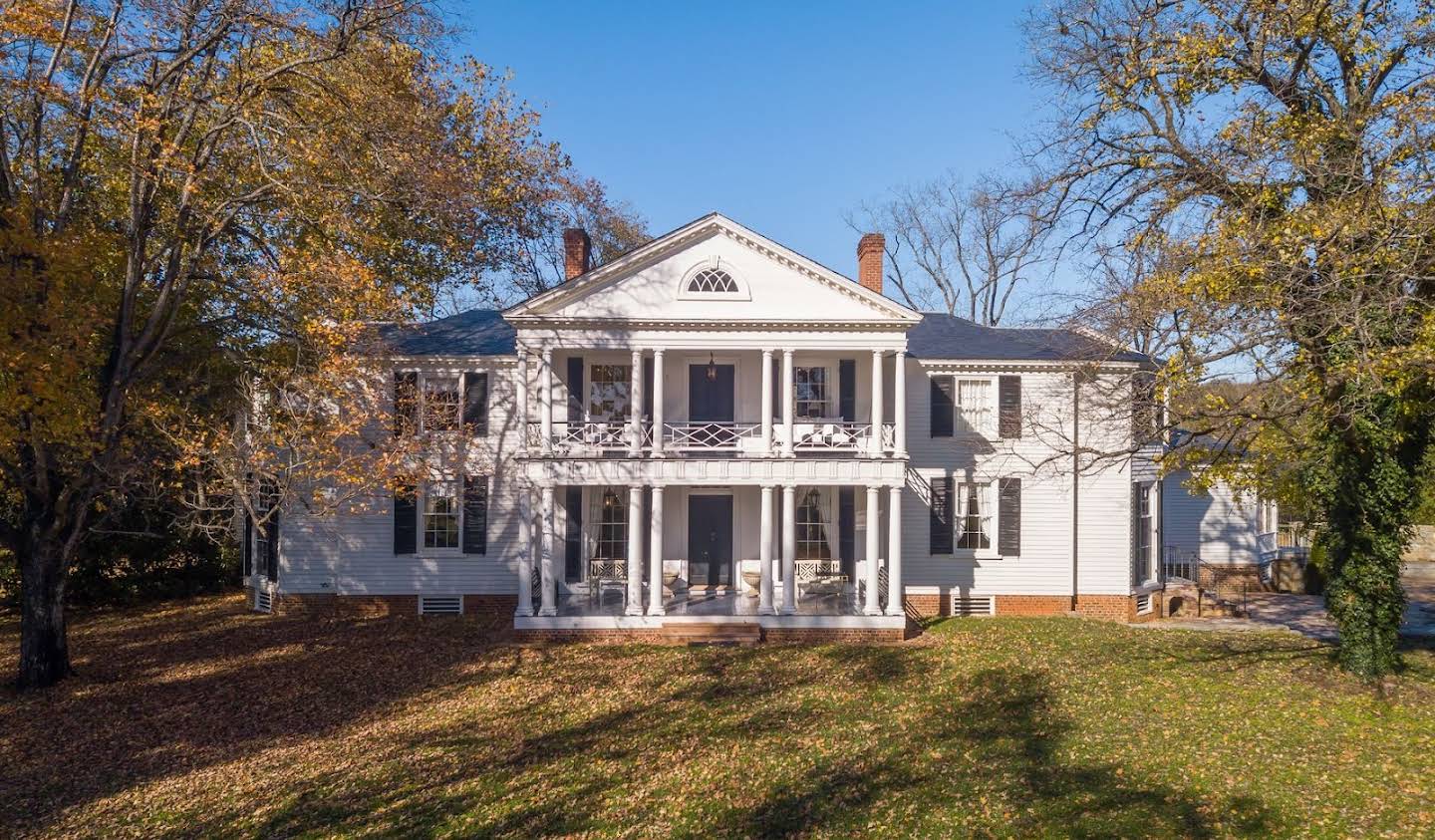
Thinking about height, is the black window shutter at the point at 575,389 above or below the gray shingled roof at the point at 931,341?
below

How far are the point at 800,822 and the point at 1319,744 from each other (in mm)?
7471

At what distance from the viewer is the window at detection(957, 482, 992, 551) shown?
19.5m

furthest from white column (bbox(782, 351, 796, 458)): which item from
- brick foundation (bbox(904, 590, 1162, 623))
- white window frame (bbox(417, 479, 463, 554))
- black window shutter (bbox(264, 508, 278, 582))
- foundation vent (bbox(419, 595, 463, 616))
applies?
black window shutter (bbox(264, 508, 278, 582))

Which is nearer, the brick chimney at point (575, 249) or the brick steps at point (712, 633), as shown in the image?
the brick steps at point (712, 633)

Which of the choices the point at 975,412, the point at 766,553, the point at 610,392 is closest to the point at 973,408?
the point at 975,412

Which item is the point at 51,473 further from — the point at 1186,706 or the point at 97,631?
the point at 1186,706

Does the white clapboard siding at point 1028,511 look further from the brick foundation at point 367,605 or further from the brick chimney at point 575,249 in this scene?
the brick foundation at point 367,605

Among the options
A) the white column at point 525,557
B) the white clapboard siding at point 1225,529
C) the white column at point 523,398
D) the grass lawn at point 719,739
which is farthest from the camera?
the white clapboard siding at point 1225,529

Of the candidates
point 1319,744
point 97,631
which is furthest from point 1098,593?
point 97,631

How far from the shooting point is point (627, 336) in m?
17.2

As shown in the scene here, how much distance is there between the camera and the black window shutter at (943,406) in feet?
64.1

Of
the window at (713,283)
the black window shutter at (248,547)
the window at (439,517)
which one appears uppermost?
the window at (713,283)

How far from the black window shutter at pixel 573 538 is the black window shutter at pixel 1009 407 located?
35.6 ft

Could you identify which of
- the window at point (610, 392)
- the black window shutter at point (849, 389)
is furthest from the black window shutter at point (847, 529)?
the window at point (610, 392)
